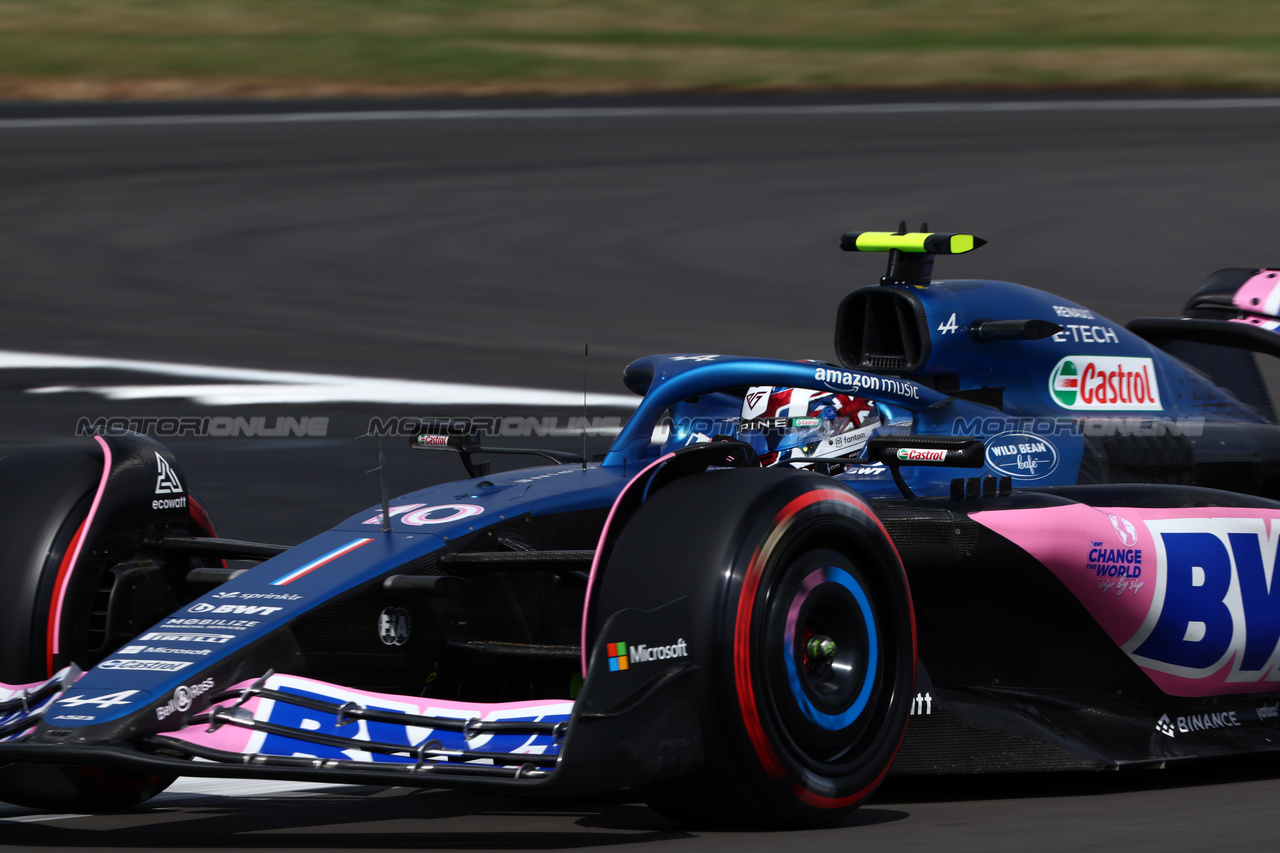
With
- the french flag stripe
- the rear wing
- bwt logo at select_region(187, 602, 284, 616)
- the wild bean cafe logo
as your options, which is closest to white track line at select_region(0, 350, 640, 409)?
the rear wing

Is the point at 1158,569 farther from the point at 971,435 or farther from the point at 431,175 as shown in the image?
the point at 431,175

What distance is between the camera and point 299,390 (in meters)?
12.1

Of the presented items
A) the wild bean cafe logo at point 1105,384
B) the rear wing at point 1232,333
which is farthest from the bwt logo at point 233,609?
the rear wing at point 1232,333

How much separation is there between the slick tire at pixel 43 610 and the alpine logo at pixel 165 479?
0.29m

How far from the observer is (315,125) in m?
23.2

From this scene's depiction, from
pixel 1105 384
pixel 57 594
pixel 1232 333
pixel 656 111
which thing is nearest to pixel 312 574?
pixel 57 594

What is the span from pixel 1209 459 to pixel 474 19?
79.9 feet

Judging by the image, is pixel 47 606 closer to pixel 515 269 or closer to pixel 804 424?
pixel 804 424

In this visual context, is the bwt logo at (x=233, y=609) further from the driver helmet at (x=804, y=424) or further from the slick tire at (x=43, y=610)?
the driver helmet at (x=804, y=424)

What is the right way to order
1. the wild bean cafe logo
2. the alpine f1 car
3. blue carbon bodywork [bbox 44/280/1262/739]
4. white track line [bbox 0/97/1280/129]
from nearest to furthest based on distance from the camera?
the alpine f1 car, blue carbon bodywork [bbox 44/280/1262/739], the wild bean cafe logo, white track line [bbox 0/97/1280/129]

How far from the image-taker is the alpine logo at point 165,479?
18.1ft

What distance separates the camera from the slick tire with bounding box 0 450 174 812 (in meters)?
4.95

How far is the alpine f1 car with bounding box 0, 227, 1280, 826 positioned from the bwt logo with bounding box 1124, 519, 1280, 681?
10 millimetres

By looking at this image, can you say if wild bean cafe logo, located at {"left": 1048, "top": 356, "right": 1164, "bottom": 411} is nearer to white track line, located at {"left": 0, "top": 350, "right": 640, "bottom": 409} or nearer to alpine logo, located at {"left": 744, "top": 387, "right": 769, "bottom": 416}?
alpine logo, located at {"left": 744, "top": 387, "right": 769, "bottom": 416}
